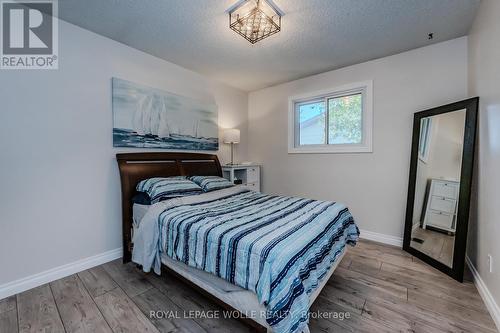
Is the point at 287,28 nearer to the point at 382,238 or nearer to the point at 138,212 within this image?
the point at 138,212

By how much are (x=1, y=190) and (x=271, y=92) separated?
363 cm

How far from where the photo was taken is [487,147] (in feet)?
5.97

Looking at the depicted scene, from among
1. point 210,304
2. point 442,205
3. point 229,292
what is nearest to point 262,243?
point 229,292

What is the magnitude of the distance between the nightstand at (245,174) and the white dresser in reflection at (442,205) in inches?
91.0

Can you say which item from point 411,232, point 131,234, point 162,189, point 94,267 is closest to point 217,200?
point 162,189

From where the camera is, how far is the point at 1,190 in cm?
183

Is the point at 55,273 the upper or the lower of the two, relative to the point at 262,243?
lower

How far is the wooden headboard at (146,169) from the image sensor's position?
2447 millimetres

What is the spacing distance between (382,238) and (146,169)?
10.4 feet

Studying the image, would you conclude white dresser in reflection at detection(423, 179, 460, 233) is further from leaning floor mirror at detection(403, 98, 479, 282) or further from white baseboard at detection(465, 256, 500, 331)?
white baseboard at detection(465, 256, 500, 331)

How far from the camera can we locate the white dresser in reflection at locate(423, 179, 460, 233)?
2156mm

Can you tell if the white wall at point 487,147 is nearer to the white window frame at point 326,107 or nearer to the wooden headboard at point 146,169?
the white window frame at point 326,107

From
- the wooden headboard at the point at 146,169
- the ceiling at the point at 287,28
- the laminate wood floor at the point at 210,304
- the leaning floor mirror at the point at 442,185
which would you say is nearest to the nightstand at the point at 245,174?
the wooden headboard at the point at 146,169

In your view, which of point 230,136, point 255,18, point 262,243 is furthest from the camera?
point 230,136
